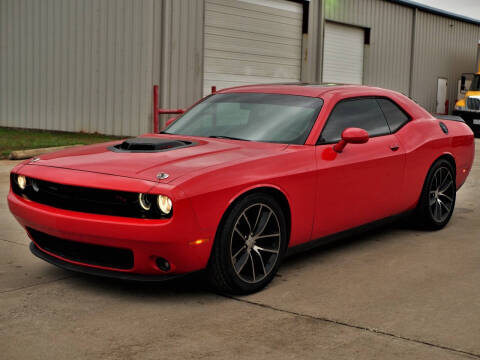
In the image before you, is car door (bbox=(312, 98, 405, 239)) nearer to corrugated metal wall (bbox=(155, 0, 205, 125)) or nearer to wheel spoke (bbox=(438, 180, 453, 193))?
wheel spoke (bbox=(438, 180, 453, 193))

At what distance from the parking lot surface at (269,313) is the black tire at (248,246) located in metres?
0.10

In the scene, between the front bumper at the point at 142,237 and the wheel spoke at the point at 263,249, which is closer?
the front bumper at the point at 142,237

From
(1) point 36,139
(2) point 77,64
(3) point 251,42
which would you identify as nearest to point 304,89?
(1) point 36,139

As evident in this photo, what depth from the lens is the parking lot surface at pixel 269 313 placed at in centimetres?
337

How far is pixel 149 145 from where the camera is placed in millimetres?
4578

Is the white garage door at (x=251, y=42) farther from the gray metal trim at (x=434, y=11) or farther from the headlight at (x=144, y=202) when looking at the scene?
the headlight at (x=144, y=202)

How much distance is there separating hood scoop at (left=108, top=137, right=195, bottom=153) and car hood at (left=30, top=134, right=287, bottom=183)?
59 mm

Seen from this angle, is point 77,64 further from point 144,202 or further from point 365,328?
point 365,328

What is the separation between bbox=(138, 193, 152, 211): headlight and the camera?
390 cm

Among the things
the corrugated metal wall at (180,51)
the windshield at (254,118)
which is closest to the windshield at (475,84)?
the corrugated metal wall at (180,51)

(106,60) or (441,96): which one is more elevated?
(106,60)

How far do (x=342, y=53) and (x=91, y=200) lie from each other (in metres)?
19.5

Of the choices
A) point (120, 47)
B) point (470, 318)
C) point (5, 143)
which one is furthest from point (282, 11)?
point (470, 318)

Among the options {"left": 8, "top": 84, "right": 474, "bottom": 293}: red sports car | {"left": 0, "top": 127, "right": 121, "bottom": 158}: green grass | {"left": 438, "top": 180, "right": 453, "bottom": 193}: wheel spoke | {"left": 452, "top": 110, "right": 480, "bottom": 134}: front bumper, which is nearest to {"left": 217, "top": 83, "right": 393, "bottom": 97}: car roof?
{"left": 8, "top": 84, "right": 474, "bottom": 293}: red sports car
